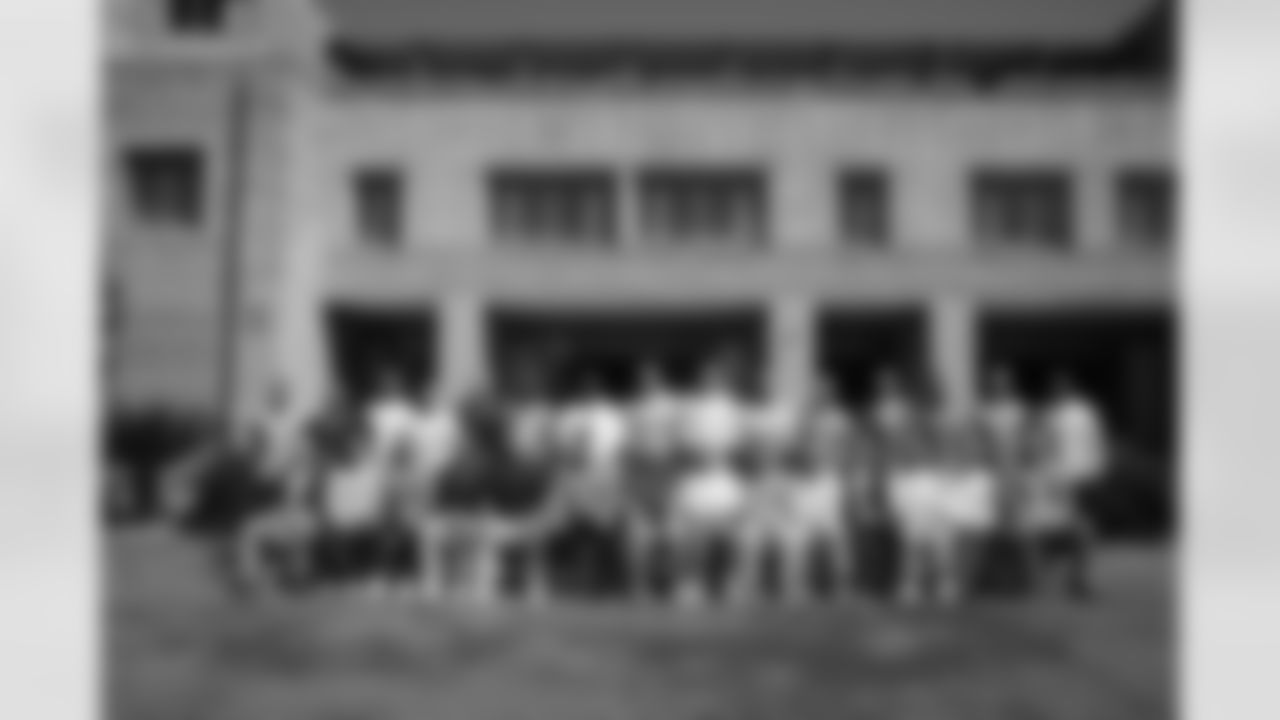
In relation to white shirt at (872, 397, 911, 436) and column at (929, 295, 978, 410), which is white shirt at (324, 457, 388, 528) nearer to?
white shirt at (872, 397, 911, 436)

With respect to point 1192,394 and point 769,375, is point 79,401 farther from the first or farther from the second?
point 1192,394

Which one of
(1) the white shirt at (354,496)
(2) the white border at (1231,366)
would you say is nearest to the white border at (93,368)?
(2) the white border at (1231,366)

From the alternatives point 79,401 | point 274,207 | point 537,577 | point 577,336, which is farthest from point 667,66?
point 79,401

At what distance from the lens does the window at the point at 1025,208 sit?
5891mm

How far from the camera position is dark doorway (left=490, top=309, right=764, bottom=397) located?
19.0 ft

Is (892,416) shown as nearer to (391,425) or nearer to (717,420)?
→ (717,420)

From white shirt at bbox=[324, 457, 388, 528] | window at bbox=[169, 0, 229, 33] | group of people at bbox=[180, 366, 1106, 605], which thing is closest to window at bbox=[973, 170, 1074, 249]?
group of people at bbox=[180, 366, 1106, 605]

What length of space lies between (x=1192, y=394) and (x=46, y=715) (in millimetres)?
4029

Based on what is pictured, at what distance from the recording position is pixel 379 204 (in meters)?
6.03

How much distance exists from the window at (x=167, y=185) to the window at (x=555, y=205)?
1.02m

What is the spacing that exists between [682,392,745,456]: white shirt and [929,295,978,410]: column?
0.70m

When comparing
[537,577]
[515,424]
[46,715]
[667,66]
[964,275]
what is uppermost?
[667,66]

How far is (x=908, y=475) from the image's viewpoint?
585 centimetres

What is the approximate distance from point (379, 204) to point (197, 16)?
88 cm
